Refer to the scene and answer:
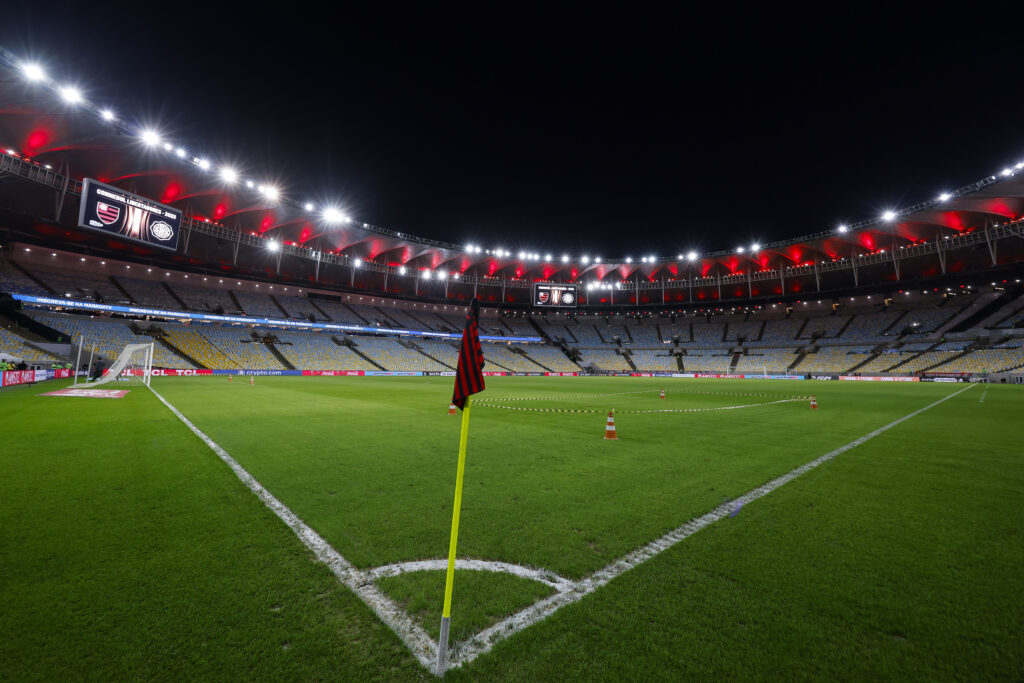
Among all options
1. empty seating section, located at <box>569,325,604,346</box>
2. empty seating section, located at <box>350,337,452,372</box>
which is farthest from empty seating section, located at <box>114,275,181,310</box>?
empty seating section, located at <box>569,325,604,346</box>

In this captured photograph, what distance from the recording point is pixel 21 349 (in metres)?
26.8

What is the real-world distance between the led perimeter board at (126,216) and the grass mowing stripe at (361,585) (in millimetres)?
34177

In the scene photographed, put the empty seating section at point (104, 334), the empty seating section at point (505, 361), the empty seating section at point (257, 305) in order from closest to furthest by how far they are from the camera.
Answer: the empty seating section at point (104, 334), the empty seating section at point (257, 305), the empty seating section at point (505, 361)

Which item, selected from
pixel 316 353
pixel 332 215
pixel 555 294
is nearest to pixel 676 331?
pixel 555 294

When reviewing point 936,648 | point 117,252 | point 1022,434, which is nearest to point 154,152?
point 117,252

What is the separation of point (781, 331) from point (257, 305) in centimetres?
7045

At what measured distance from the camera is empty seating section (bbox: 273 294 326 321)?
166 ft

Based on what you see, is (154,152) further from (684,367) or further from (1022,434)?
(684,367)

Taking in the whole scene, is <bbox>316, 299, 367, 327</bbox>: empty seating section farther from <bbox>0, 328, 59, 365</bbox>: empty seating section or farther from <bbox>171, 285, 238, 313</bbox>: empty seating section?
<bbox>0, 328, 59, 365</bbox>: empty seating section

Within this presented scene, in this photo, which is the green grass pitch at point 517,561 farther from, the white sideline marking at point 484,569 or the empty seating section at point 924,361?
the empty seating section at point 924,361

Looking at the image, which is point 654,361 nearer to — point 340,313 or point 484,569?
point 340,313

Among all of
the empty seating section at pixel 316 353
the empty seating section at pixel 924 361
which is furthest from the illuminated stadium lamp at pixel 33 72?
the empty seating section at pixel 924 361

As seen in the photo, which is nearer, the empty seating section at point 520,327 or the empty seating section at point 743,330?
the empty seating section at point 743,330

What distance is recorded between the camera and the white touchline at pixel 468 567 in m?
2.07
